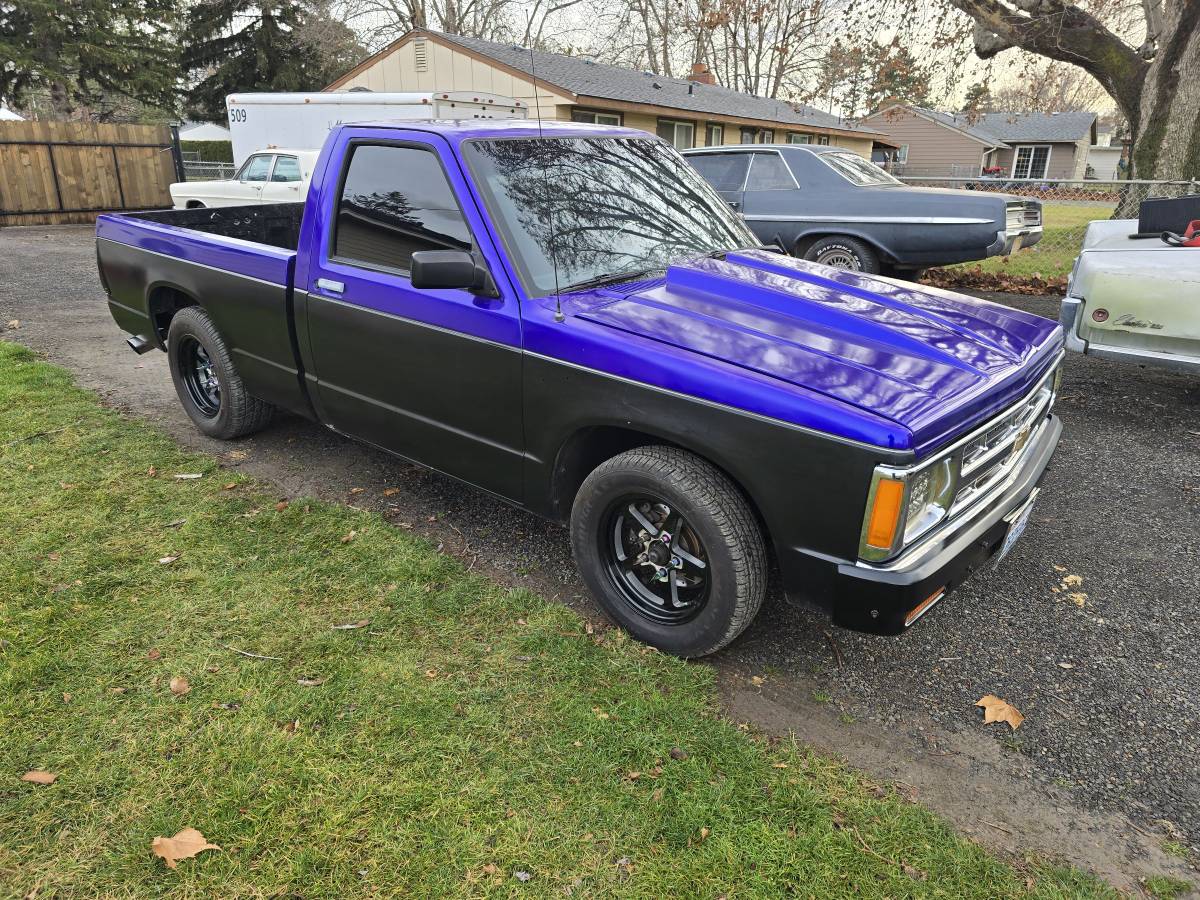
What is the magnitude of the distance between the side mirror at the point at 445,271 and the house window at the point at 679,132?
67.7ft

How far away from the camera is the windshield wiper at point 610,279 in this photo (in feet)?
10.6

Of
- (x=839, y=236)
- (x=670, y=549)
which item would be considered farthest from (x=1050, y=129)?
(x=670, y=549)

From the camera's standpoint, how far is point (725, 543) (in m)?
2.71

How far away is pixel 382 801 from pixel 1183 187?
43.4 ft

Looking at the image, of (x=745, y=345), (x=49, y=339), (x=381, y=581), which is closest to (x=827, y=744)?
(x=745, y=345)

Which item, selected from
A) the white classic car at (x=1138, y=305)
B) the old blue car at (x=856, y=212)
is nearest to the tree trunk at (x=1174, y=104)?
the old blue car at (x=856, y=212)

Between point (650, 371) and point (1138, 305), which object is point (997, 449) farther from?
point (1138, 305)

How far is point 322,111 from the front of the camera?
15.6m

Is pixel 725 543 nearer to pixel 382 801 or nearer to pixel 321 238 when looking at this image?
pixel 382 801

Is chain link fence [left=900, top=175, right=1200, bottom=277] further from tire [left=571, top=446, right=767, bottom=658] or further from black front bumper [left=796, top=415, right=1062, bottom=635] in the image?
tire [left=571, top=446, right=767, bottom=658]

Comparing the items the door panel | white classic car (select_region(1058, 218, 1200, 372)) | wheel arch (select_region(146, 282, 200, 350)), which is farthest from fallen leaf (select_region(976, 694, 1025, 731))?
wheel arch (select_region(146, 282, 200, 350))

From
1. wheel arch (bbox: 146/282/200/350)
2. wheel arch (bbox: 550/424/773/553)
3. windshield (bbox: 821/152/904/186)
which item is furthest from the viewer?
windshield (bbox: 821/152/904/186)

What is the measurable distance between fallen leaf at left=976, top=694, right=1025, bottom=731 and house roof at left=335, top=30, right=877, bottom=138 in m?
14.6

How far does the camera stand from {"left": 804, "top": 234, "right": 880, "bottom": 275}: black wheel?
900 cm
